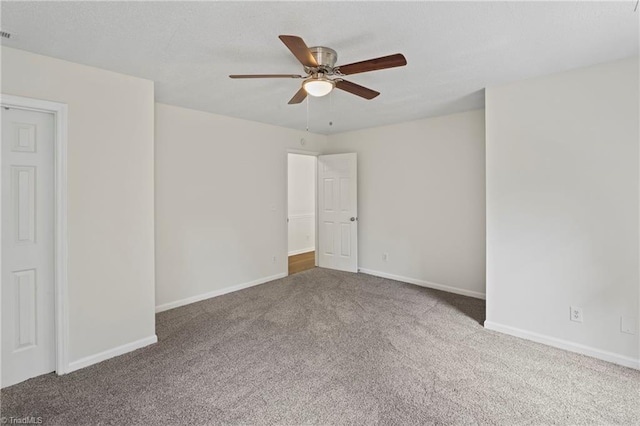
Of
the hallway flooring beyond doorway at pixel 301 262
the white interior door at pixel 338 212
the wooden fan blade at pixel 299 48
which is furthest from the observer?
the hallway flooring beyond doorway at pixel 301 262

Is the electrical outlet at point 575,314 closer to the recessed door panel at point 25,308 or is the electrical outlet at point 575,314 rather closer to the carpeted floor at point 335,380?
the carpeted floor at point 335,380

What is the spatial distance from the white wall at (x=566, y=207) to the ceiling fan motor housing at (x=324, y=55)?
5.91ft

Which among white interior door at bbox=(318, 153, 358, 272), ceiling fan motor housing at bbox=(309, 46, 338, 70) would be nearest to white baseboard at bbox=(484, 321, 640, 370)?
white interior door at bbox=(318, 153, 358, 272)

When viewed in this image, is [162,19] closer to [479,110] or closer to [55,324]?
[55,324]

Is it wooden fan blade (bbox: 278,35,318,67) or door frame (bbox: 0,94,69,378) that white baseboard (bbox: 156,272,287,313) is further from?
wooden fan blade (bbox: 278,35,318,67)

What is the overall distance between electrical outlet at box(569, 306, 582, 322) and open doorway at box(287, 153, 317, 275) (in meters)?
4.61

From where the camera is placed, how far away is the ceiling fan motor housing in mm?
2139

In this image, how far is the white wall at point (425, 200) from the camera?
4.03 m

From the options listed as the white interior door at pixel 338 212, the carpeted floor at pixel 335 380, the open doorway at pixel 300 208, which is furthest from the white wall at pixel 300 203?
the carpeted floor at pixel 335 380

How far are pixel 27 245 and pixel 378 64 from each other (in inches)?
113

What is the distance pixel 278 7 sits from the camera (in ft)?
5.65

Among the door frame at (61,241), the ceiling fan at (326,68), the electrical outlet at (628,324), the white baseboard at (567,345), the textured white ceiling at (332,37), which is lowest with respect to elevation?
the white baseboard at (567,345)

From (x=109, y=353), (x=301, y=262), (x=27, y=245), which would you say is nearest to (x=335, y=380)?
(x=109, y=353)

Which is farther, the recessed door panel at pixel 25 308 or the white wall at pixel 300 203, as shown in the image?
the white wall at pixel 300 203
